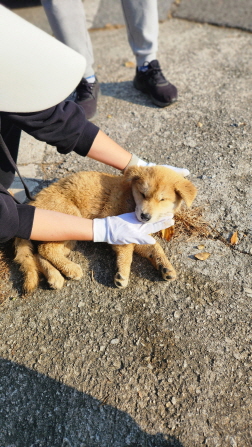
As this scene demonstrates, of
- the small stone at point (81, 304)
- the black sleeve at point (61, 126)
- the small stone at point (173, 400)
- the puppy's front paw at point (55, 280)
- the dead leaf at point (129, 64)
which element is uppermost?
the black sleeve at point (61, 126)

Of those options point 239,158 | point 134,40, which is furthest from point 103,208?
point 134,40

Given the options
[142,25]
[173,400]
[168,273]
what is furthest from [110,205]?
[142,25]

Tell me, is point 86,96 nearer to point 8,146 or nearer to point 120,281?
point 8,146

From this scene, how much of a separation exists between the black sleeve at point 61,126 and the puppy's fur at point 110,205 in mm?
249

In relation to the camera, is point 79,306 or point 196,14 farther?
point 196,14

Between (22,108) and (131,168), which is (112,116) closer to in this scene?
(131,168)

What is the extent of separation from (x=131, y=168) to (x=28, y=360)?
1404mm

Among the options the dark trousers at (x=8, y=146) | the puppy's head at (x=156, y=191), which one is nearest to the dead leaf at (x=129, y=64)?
the dark trousers at (x=8, y=146)

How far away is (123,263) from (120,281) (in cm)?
13

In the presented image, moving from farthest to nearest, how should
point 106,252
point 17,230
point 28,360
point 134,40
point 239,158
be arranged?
1. point 134,40
2. point 239,158
3. point 106,252
4. point 17,230
5. point 28,360

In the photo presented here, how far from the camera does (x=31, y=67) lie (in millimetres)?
2020

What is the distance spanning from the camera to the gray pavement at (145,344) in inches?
70.6

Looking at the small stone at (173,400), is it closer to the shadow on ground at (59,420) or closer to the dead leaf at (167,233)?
the shadow on ground at (59,420)

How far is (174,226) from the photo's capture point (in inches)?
107
